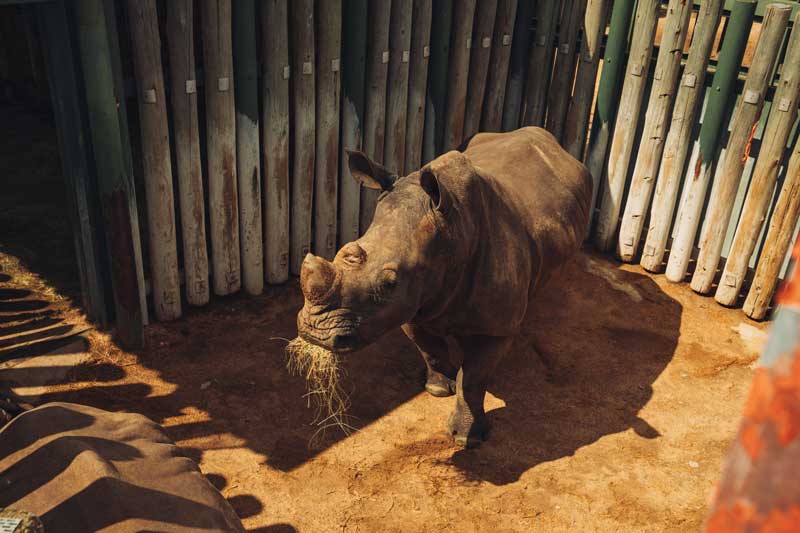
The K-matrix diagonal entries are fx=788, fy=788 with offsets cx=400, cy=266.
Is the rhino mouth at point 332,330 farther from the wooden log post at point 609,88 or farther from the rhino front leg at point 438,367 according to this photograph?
the wooden log post at point 609,88

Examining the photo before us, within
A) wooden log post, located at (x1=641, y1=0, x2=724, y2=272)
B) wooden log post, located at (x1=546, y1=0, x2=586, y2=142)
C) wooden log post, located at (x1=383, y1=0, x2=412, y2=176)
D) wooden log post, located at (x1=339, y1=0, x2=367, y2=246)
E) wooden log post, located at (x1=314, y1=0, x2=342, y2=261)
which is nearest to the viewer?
wooden log post, located at (x1=314, y1=0, x2=342, y2=261)

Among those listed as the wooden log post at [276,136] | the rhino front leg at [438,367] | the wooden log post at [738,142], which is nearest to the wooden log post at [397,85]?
the wooden log post at [276,136]

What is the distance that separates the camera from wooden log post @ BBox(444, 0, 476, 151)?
7.61 meters

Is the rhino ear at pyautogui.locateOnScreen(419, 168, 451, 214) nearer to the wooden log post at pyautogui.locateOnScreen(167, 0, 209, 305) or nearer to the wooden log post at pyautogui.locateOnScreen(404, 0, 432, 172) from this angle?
the wooden log post at pyautogui.locateOnScreen(167, 0, 209, 305)

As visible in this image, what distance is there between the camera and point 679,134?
301 inches

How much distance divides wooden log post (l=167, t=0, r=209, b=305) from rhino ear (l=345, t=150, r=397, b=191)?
184 centimetres

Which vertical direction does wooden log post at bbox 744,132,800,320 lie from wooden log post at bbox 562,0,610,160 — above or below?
below

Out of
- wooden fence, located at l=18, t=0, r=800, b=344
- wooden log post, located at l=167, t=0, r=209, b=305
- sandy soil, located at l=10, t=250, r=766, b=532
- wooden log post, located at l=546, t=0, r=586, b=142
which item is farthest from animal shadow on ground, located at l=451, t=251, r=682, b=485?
wooden log post, located at l=167, t=0, r=209, b=305

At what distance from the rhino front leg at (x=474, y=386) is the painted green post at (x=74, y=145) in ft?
9.75

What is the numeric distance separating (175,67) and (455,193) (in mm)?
2571

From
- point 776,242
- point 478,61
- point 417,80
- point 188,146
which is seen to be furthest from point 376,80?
point 776,242

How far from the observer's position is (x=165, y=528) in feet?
11.9

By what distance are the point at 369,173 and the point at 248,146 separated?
81.9 inches

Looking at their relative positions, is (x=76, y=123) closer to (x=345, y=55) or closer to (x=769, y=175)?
(x=345, y=55)
